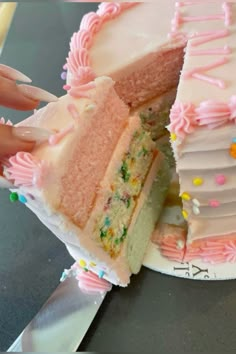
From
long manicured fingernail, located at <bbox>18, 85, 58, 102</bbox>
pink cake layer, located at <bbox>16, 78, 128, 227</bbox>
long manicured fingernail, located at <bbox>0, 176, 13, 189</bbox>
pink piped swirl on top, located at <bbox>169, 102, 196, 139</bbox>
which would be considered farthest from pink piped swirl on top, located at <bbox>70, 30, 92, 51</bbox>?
long manicured fingernail, located at <bbox>0, 176, 13, 189</bbox>

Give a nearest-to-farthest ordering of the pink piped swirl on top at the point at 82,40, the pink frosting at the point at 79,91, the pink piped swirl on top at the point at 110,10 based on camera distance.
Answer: the pink frosting at the point at 79,91, the pink piped swirl on top at the point at 82,40, the pink piped swirl on top at the point at 110,10

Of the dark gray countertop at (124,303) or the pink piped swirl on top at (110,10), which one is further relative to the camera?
the pink piped swirl on top at (110,10)

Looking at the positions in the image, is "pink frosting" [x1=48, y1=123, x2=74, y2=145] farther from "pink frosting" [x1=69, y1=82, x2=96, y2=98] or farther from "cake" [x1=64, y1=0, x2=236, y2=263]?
"cake" [x1=64, y1=0, x2=236, y2=263]

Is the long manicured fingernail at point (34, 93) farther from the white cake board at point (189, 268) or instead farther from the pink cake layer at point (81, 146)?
the white cake board at point (189, 268)

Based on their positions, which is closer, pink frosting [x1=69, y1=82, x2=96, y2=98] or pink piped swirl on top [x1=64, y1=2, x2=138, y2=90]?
pink frosting [x1=69, y1=82, x2=96, y2=98]

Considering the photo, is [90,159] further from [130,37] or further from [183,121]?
[130,37]

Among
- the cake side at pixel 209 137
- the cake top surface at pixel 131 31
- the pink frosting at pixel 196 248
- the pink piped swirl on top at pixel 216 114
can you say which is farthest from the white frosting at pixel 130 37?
the pink frosting at pixel 196 248

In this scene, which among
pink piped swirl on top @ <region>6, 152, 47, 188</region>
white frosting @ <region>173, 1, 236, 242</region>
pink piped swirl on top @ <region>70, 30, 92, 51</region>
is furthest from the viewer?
pink piped swirl on top @ <region>70, 30, 92, 51</region>

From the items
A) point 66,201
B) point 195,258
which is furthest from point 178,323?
point 66,201
